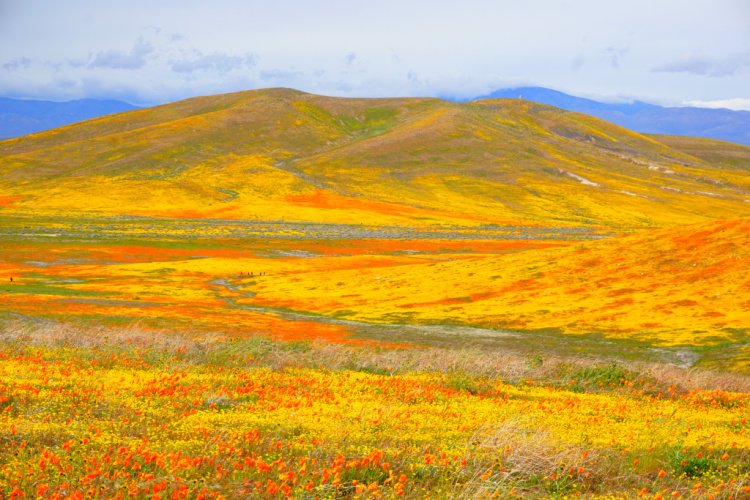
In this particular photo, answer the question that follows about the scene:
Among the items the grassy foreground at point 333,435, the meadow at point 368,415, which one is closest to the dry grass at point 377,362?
the meadow at point 368,415

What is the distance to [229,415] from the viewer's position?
12.0m

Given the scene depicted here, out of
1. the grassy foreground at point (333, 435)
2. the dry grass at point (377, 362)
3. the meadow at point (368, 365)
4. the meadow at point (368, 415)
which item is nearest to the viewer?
the grassy foreground at point (333, 435)

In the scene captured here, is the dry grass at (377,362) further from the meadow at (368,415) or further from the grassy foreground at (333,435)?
the grassy foreground at (333,435)

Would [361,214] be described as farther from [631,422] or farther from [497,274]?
[631,422]

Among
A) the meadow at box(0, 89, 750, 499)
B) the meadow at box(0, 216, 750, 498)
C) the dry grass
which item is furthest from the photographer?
the dry grass

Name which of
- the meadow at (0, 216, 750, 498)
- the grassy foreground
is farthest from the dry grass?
the grassy foreground

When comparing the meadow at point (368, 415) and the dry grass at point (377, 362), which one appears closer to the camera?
the meadow at point (368, 415)

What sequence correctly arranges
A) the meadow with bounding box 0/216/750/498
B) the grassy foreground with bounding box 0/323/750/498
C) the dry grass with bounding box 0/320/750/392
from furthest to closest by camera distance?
1. the dry grass with bounding box 0/320/750/392
2. the meadow with bounding box 0/216/750/498
3. the grassy foreground with bounding box 0/323/750/498

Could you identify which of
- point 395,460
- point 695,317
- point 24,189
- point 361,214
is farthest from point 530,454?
point 24,189

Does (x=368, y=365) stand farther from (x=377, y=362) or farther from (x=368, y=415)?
(x=368, y=415)

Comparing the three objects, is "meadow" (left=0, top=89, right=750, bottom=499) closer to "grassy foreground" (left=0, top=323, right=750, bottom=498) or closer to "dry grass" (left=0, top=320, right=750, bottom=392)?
"grassy foreground" (left=0, top=323, right=750, bottom=498)

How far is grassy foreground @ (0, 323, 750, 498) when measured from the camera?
8859 millimetres

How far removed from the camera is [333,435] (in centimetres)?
1084

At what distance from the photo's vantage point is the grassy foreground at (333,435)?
29.1 ft
